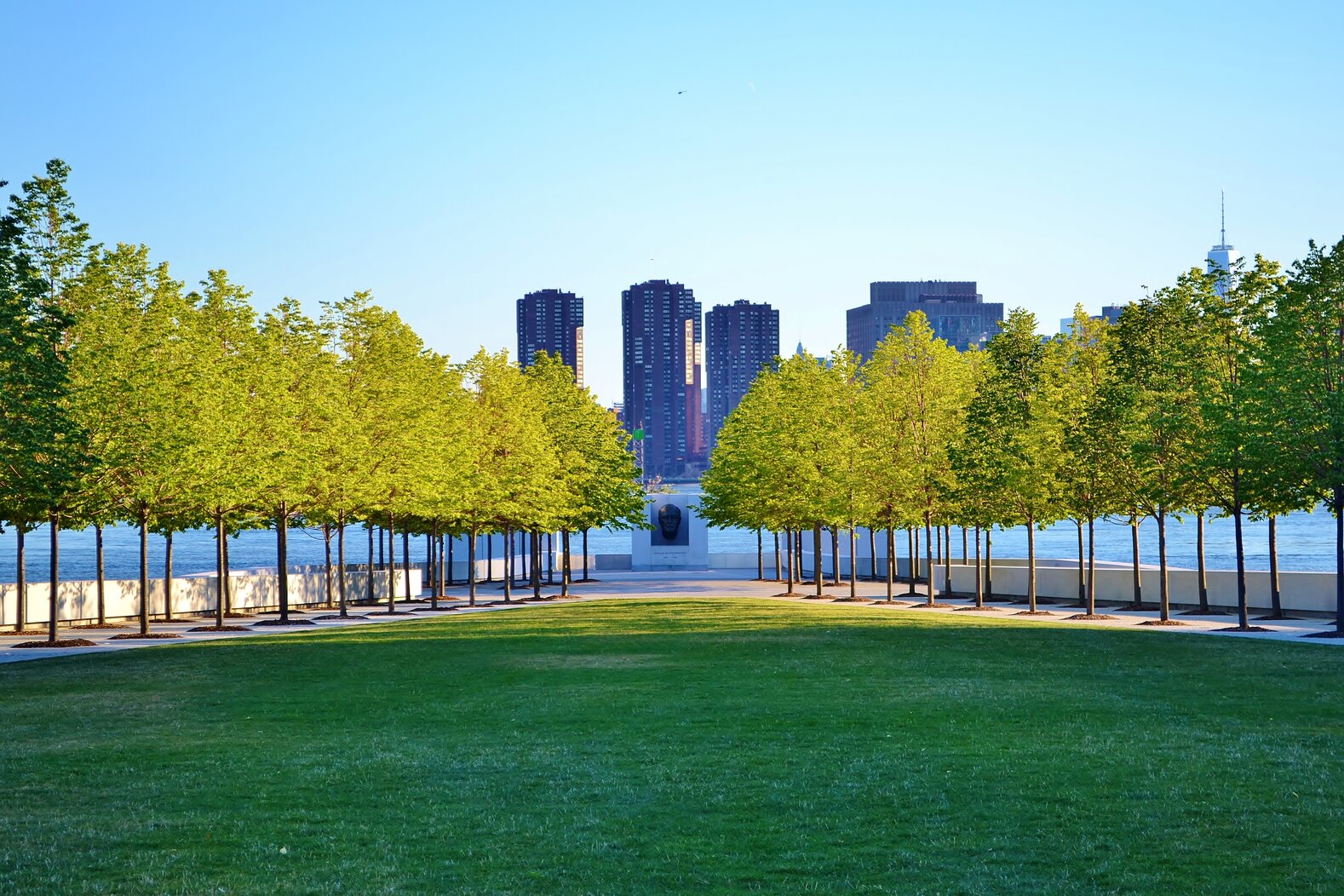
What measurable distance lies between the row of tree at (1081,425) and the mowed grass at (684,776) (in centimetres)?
921

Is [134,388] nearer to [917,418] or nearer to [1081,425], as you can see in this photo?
[1081,425]

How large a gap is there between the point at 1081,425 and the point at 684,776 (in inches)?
1325

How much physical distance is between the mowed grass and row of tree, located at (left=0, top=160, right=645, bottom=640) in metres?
7.30

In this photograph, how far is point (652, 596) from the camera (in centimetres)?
5469

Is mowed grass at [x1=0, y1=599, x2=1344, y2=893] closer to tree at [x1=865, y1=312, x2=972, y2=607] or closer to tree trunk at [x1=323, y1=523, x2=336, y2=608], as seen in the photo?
tree trunk at [x1=323, y1=523, x2=336, y2=608]

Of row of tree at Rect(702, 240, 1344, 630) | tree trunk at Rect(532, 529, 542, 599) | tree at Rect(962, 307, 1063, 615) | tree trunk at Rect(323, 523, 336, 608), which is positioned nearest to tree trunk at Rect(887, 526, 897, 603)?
row of tree at Rect(702, 240, 1344, 630)

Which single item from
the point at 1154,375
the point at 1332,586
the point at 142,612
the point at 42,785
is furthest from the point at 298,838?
the point at 1332,586

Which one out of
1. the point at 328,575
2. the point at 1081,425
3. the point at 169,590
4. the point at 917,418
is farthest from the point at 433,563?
the point at 1081,425

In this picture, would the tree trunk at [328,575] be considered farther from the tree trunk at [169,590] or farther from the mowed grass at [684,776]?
the mowed grass at [684,776]

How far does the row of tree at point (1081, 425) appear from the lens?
104 feet

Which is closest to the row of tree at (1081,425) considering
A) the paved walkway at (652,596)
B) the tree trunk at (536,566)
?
the paved walkway at (652,596)

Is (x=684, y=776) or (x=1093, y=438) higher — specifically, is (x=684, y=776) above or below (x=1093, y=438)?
below

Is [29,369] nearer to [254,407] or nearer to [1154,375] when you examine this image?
[254,407]

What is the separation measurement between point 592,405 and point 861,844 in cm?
5982
